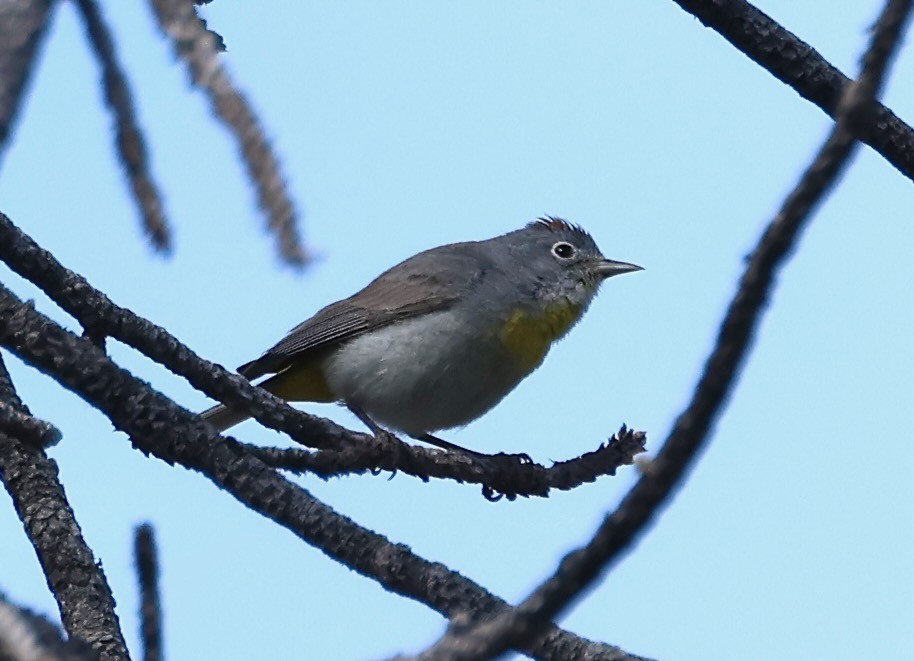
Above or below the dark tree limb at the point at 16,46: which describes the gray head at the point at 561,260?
above

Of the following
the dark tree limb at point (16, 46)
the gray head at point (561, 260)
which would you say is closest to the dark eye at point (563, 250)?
the gray head at point (561, 260)

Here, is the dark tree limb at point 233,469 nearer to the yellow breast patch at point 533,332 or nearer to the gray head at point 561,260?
the yellow breast patch at point 533,332

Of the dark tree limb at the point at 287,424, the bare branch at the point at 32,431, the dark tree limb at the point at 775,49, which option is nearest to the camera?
the bare branch at the point at 32,431

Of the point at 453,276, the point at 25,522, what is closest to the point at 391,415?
the point at 453,276

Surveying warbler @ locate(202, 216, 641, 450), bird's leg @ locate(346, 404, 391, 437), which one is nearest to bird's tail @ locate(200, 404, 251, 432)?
warbler @ locate(202, 216, 641, 450)

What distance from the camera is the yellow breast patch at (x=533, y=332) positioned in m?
7.92

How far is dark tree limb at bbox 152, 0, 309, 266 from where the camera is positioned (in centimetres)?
168

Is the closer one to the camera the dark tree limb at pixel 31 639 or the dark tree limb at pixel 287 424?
the dark tree limb at pixel 31 639

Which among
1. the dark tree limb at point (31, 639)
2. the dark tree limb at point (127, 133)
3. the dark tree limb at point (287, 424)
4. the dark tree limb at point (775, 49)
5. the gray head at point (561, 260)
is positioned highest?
the gray head at point (561, 260)

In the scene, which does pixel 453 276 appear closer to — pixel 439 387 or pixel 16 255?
pixel 439 387

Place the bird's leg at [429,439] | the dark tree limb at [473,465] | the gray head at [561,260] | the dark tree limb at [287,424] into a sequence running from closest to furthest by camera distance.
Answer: the dark tree limb at [287,424]
the dark tree limb at [473,465]
the bird's leg at [429,439]
the gray head at [561,260]

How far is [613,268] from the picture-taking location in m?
9.00

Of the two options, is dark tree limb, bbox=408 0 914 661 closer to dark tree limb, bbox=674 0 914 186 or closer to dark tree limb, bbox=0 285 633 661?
dark tree limb, bbox=0 285 633 661

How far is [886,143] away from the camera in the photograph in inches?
164
